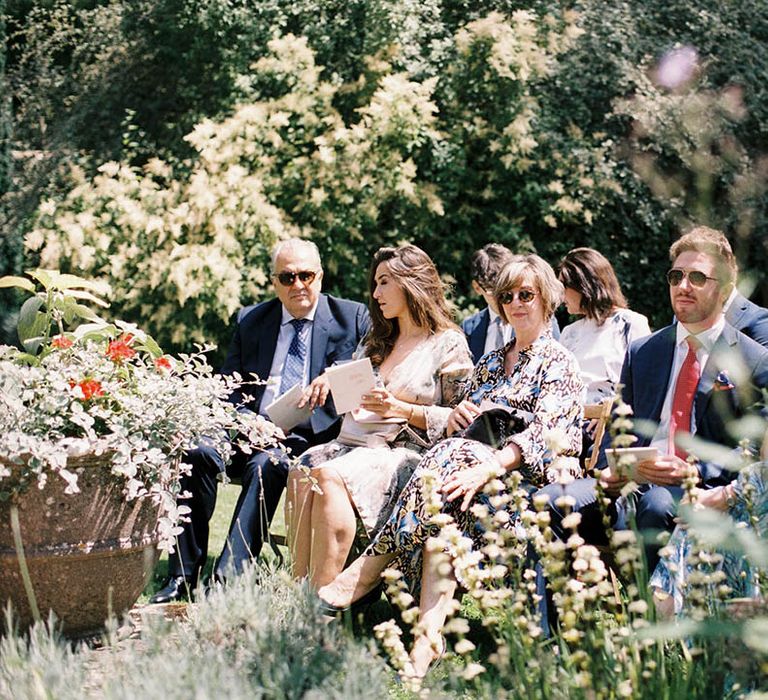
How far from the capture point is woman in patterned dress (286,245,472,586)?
4090mm

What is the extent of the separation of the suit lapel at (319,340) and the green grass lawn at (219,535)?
0.76 m

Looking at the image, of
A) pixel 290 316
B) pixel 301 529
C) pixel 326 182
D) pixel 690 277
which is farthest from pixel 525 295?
pixel 326 182

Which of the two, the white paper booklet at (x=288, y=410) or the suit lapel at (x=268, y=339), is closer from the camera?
the white paper booklet at (x=288, y=410)

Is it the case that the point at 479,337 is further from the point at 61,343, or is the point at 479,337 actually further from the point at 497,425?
the point at 61,343

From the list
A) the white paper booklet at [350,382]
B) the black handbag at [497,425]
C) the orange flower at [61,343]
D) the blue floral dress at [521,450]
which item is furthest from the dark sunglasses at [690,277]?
the orange flower at [61,343]

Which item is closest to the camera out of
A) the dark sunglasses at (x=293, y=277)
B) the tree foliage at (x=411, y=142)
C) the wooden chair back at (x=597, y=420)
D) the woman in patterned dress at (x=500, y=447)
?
the woman in patterned dress at (x=500, y=447)

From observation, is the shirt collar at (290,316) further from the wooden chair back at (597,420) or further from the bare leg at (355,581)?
the bare leg at (355,581)

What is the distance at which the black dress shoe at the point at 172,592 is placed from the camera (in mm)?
4434

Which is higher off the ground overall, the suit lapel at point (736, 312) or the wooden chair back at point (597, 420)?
the suit lapel at point (736, 312)

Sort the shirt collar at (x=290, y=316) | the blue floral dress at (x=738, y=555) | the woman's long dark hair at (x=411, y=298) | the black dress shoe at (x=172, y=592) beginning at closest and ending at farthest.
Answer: the blue floral dress at (x=738, y=555)
the black dress shoe at (x=172, y=592)
the woman's long dark hair at (x=411, y=298)
the shirt collar at (x=290, y=316)

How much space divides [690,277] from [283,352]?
7.35 feet

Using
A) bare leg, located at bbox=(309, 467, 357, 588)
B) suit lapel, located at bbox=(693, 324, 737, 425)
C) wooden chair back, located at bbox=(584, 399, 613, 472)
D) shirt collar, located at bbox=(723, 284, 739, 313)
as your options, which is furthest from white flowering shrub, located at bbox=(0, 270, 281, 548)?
shirt collar, located at bbox=(723, 284, 739, 313)

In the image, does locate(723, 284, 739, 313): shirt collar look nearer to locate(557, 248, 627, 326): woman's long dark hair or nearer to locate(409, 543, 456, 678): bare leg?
locate(557, 248, 627, 326): woman's long dark hair

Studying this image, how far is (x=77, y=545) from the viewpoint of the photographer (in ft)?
11.0
